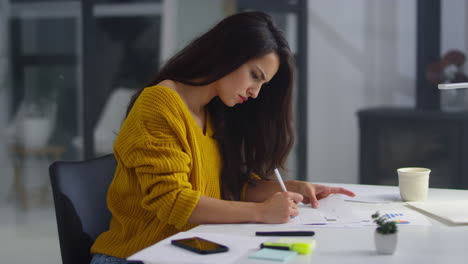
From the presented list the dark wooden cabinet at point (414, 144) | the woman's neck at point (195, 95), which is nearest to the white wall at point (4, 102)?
the dark wooden cabinet at point (414, 144)

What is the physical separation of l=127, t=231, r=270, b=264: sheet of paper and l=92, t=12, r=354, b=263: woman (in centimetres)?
20

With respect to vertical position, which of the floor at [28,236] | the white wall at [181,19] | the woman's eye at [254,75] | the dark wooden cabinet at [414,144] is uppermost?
the white wall at [181,19]

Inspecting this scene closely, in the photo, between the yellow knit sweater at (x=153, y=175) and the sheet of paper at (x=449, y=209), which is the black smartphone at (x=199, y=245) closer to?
the yellow knit sweater at (x=153, y=175)

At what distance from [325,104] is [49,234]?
2.06 meters

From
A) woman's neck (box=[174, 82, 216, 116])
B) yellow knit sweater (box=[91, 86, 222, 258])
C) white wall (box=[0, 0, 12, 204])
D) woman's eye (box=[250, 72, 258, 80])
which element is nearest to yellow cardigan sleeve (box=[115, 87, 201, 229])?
yellow knit sweater (box=[91, 86, 222, 258])

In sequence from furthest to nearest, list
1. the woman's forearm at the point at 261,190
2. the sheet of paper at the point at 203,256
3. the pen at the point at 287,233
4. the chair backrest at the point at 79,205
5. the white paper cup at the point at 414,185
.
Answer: the woman's forearm at the point at 261,190
the white paper cup at the point at 414,185
the chair backrest at the point at 79,205
the pen at the point at 287,233
the sheet of paper at the point at 203,256

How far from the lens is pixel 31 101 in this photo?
4418 millimetres

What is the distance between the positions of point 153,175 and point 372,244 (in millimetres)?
546

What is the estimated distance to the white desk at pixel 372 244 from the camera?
1229 mm

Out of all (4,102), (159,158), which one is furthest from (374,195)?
(4,102)

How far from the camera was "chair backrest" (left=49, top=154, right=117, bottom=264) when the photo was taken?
1706 mm

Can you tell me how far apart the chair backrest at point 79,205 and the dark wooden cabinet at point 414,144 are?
8.89 ft

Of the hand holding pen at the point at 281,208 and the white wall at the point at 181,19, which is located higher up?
the white wall at the point at 181,19

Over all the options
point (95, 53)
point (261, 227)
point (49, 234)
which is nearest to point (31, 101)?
point (95, 53)
